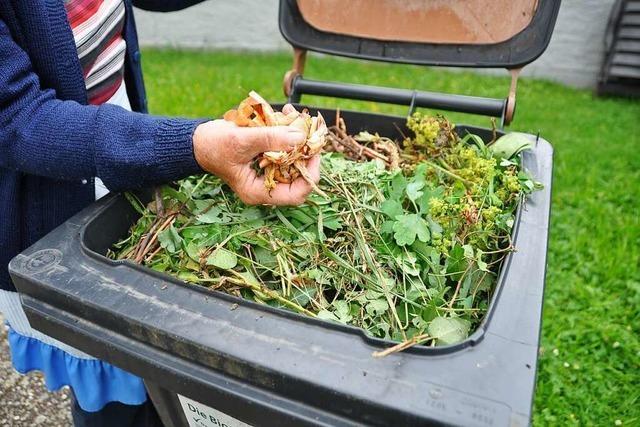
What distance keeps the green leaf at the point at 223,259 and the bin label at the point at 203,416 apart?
0.79 feet

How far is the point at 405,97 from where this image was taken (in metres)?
1.58

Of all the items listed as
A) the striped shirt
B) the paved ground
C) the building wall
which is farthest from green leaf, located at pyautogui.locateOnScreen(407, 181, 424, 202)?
the building wall

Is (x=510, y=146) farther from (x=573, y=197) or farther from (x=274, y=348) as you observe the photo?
(x=573, y=197)

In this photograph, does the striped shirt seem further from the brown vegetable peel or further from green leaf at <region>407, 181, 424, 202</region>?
green leaf at <region>407, 181, 424, 202</region>

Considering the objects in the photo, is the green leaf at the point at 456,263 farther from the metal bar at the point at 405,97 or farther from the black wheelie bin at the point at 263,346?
the metal bar at the point at 405,97

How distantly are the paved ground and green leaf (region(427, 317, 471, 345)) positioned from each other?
1549 mm

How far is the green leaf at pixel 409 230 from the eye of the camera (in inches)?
41.3

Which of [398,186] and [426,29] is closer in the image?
[398,186]

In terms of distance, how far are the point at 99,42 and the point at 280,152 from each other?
22.6 inches

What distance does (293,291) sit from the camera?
1.02m

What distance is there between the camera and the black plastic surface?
735mm

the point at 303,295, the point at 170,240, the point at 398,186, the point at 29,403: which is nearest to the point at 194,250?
the point at 170,240

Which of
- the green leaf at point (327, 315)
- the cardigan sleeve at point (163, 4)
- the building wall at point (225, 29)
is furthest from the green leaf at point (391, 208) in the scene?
the building wall at point (225, 29)

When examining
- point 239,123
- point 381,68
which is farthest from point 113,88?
point 381,68
